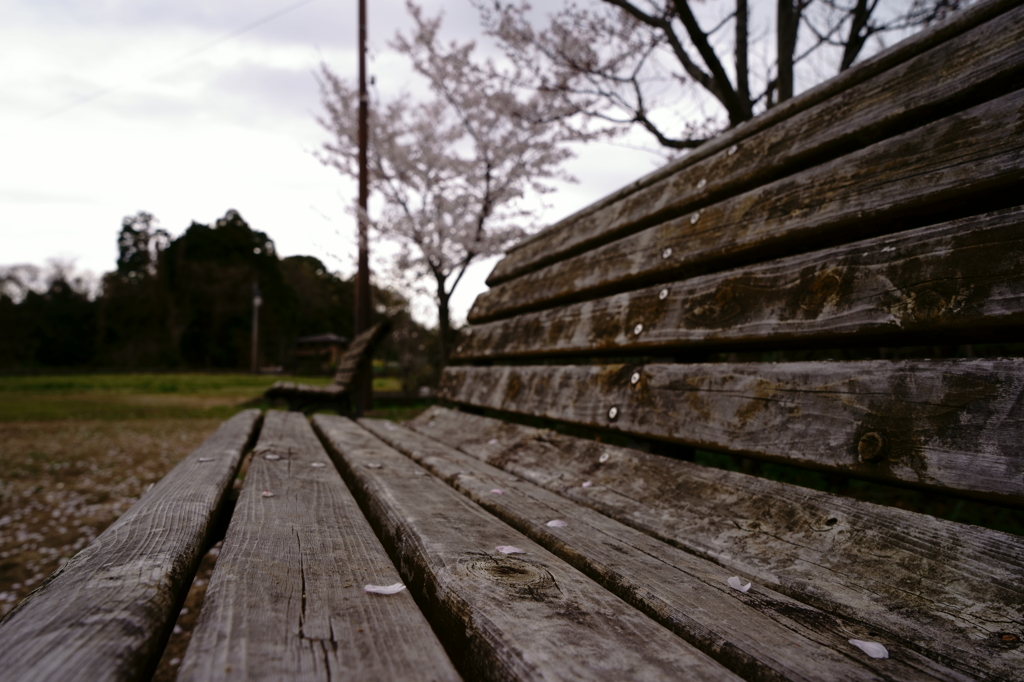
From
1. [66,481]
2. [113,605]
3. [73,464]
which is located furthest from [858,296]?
[73,464]

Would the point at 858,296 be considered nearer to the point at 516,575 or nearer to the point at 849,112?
the point at 849,112

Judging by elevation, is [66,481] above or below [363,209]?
below

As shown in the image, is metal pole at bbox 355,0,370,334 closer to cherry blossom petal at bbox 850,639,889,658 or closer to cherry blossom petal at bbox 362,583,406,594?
cherry blossom petal at bbox 362,583,406,594

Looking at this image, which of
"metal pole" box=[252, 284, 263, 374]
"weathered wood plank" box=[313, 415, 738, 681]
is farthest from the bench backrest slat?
"metal pole" box=[252, 284, 263, 374]

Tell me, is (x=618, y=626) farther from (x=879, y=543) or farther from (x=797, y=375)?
(x=797, y=375)

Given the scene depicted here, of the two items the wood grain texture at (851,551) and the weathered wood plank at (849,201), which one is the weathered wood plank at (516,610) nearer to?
the wood grain texture at (851,551)

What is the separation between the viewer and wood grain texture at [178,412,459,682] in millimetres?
445

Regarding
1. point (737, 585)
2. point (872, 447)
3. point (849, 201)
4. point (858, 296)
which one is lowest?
point (737, 585)

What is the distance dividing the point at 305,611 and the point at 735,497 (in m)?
0.72

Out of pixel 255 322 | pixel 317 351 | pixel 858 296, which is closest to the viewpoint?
pixel 858 296

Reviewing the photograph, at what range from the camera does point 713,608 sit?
0.62 meters

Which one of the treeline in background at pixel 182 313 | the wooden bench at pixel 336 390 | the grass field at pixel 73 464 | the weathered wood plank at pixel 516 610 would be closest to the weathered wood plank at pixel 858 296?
the weathered wood plank at pixel 516 610

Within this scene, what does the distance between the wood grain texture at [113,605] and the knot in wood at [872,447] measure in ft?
2.89

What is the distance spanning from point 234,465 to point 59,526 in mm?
3032
